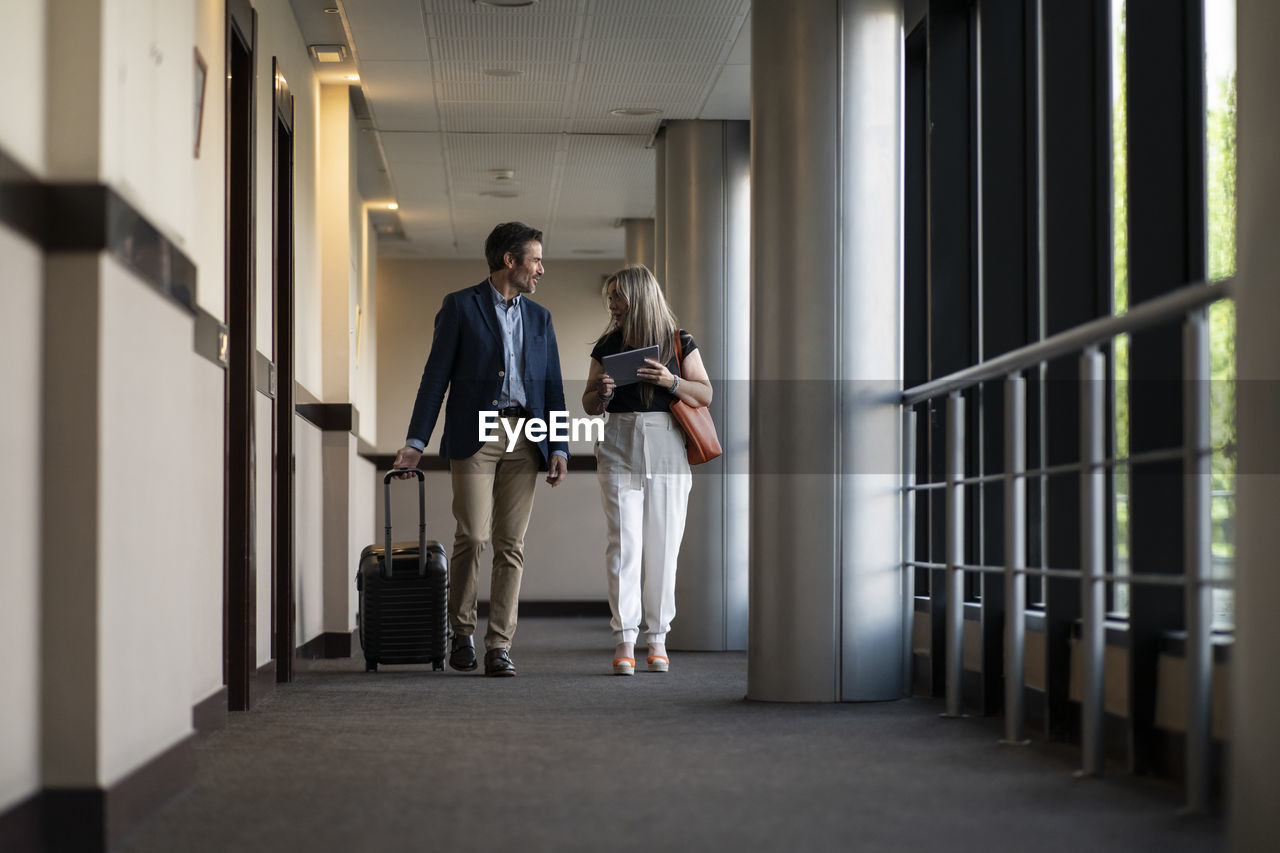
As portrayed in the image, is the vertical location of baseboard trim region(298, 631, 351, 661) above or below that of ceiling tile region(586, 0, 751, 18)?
below

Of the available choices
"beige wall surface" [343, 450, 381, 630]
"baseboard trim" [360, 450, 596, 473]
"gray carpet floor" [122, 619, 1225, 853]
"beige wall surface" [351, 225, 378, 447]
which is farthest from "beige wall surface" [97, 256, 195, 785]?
"baseboard trim" [360, 450, 596, 473]

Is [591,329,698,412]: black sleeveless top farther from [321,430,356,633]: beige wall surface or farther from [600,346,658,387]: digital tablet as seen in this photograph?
[321,430,356,633]: beige wall surface

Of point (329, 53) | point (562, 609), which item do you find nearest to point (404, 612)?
point (329, 53)

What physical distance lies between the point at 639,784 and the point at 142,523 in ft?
3.49

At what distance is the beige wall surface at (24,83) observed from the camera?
7.19 feet

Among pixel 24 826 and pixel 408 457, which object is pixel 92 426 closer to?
pixel 24 826

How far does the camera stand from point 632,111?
7477 millimetres

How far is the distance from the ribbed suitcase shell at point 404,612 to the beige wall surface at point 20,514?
3079mm

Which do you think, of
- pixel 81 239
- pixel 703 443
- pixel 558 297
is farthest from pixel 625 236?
pixel 81 239

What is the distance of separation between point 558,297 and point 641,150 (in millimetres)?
4854

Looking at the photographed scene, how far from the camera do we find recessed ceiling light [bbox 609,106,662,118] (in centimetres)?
739

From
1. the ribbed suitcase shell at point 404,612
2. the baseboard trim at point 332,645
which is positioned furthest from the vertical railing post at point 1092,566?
the baseboard trim at point 332,645

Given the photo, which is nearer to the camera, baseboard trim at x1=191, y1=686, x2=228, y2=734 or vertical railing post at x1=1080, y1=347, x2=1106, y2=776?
vertical railing post at x1=1080, y1=347, x2=1106, y2=776

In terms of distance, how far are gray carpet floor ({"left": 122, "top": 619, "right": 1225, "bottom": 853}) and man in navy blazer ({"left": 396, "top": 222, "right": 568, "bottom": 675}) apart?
829mm
